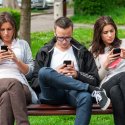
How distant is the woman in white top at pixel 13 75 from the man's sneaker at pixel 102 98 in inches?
27.9

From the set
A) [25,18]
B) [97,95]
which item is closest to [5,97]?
[97,95]

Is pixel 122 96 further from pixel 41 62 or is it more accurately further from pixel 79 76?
pixel 41 62

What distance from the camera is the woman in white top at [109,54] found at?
5.12 metres

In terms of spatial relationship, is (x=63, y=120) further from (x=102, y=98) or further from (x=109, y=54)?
(x=102, y=98)

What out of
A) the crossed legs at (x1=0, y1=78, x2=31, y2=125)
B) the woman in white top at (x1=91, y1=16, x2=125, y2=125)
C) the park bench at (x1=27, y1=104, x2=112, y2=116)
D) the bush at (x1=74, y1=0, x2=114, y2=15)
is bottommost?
the bush at (x1=74, y1=0, x2=114, y2=15)

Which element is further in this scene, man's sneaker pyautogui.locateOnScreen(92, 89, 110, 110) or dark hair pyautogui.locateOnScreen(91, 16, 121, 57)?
dark hair pyautogui.locateOnScreen(91, 16, 121, 57)

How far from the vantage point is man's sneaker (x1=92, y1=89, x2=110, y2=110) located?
483 centimetres

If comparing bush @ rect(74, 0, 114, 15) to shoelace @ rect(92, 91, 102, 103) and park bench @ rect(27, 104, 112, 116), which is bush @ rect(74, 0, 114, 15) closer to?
park bench @ rect(27, 104, 112, 116)

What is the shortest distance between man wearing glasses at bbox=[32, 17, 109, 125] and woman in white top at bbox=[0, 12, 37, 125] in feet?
0.50

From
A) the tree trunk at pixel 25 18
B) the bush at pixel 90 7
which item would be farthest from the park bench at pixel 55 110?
the bush at pixel 90 7

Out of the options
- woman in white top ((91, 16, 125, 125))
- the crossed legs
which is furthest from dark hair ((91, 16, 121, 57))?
the crossed legs

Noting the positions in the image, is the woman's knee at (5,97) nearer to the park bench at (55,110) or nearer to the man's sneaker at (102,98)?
the park bench at (55,110)

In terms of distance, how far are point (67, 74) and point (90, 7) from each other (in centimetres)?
1706

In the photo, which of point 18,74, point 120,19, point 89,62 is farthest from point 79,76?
point 120,19
